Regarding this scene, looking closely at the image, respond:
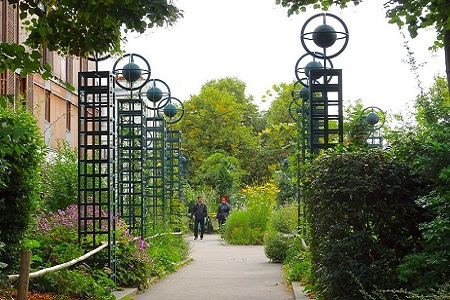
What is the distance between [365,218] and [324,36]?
147 inches

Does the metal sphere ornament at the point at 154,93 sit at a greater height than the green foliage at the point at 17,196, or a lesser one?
greater

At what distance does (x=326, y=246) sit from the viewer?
8672mm

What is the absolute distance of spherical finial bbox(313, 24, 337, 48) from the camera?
1143 centimetres

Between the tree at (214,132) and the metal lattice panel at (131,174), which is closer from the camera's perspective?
the metal lattice panel at (131,174)

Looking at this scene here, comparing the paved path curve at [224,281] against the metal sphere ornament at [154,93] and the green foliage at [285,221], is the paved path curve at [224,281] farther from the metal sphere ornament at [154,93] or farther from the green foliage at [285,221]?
the metal sphere ornament at [154,93]

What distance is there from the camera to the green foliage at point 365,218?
8.40 m

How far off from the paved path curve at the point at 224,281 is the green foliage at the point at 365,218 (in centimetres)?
368

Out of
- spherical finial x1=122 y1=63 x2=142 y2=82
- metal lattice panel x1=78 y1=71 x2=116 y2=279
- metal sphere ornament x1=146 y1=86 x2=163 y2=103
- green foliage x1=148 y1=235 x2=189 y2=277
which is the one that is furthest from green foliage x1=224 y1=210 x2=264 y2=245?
metal lattice panel x1=78 y1=71 x2=116 y2=279

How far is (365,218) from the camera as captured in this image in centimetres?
862

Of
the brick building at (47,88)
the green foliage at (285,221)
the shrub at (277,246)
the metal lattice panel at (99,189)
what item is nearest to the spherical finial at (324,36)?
the metal lattice panel at (99,189)

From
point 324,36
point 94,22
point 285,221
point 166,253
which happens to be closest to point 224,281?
point 166,253

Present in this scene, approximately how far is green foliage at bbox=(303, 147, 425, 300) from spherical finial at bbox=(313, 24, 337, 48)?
10.1ft

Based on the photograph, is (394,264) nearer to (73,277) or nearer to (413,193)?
(413,193)

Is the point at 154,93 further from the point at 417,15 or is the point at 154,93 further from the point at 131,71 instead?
the point at 417,15
